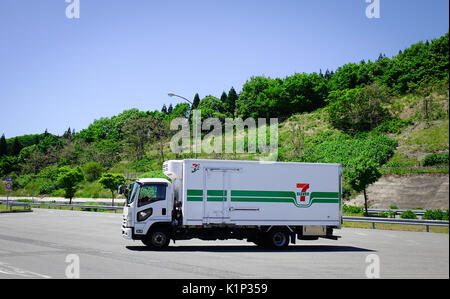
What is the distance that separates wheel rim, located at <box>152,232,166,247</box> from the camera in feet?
53.4

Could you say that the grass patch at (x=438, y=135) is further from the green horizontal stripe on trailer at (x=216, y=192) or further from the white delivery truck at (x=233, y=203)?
the green horizontal stripe on trailer at (x=216, y=192)

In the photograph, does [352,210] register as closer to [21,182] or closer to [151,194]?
[151,194]

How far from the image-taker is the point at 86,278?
9.60m

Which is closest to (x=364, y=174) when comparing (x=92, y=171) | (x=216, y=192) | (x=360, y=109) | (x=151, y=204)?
(x=216, y=192)

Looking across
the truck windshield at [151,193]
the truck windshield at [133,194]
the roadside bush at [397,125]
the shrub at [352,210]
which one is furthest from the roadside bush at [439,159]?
the shrub at [352,210]

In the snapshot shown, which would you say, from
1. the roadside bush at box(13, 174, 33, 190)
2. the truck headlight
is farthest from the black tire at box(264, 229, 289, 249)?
the roadside bush at box(13, 174, 33, 190)

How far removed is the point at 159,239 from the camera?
16.3 meters

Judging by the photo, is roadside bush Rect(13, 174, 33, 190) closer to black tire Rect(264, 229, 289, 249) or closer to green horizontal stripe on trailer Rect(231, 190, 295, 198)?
green horizontal stripe on trailer Rect(231, 190, 295, 198)

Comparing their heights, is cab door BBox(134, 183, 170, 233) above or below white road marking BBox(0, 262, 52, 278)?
above

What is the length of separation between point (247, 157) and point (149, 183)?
60.3 m

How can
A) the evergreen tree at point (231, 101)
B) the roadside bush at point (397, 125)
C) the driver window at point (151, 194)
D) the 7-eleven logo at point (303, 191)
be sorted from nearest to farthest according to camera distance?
1. the roadside bush at point (397, 125)
2. the driver window at point (151, 194)
3. the 7-eleven logo at point (303, 191)
4. the evergreen tree at point (231, 101)

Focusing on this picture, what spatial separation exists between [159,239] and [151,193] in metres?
1.86

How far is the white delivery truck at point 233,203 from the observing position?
1623 cm
